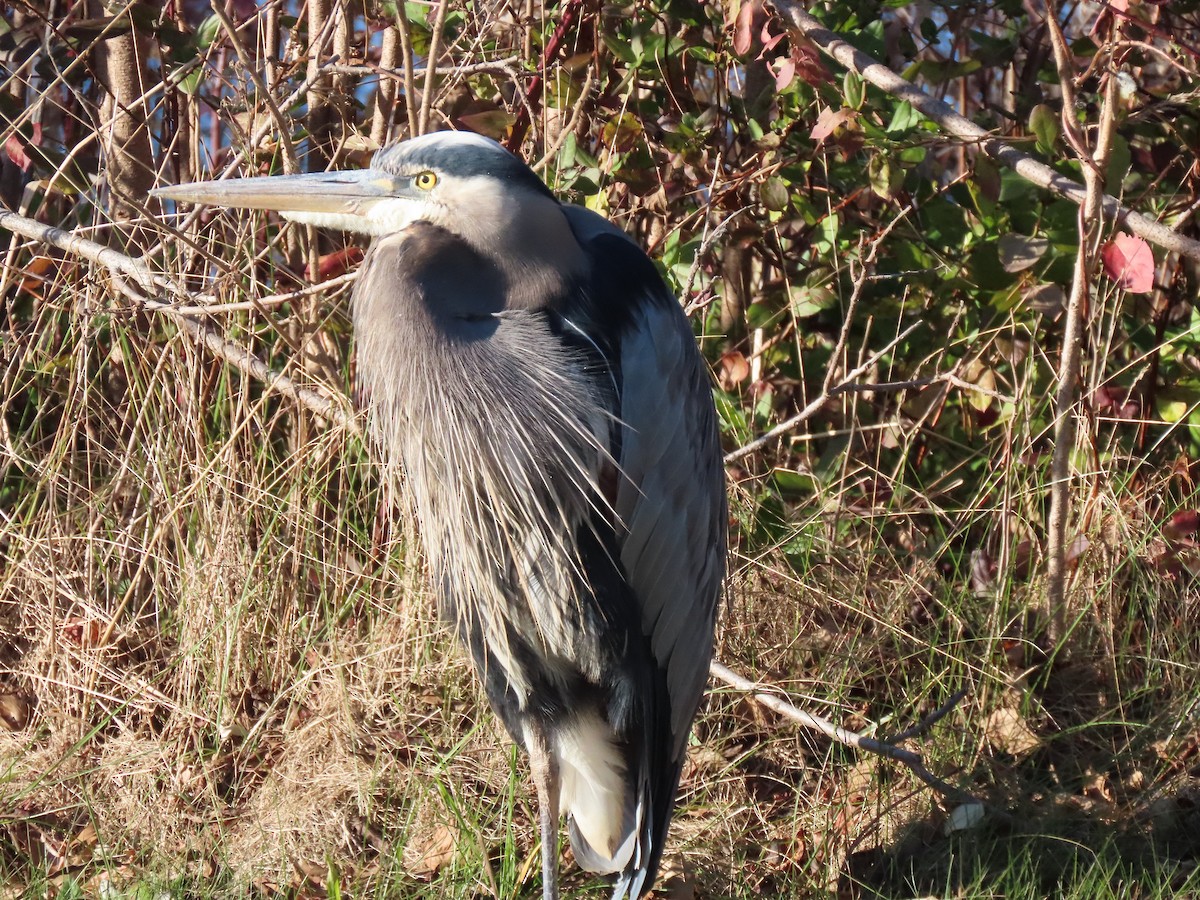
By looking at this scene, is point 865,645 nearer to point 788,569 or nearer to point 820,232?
point 788,569

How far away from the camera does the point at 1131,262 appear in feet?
8.87

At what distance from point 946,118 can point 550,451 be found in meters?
1.26

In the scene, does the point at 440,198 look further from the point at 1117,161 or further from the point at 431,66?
the point at 1117,161

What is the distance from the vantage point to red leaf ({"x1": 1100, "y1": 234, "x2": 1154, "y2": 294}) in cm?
268

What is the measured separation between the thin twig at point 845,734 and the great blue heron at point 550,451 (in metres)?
0.33

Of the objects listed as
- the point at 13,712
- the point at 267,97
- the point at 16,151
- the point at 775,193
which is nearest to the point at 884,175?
the point at 775,193

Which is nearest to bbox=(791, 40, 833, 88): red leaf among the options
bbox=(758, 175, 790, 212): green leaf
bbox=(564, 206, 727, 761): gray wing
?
bbox=(758, 175, 790, 212): green leaf

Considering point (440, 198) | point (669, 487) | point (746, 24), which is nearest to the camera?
point (440, 198)

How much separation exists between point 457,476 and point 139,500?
131cm

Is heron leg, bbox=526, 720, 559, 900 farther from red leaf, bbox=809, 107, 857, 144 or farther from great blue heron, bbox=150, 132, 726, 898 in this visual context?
red leaf, bbox=809, 107, 857, 144

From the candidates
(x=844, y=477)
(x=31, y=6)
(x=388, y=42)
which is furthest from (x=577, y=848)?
(x=31, y=6)

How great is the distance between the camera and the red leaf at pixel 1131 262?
105 inches

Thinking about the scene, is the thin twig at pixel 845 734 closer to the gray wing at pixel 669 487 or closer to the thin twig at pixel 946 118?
the gray wing at pixel 669 487

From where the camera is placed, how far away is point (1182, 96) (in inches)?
118
